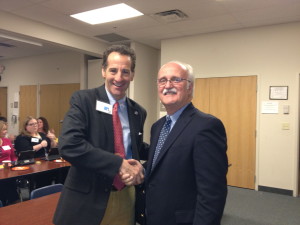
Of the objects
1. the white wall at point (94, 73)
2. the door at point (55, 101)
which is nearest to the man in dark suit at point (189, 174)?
the white wall at point (94, 73)

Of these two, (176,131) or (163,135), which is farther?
(163,135)

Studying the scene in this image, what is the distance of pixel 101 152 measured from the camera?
1.17 m

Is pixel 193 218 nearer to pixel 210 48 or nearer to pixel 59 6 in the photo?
pixel 59 6

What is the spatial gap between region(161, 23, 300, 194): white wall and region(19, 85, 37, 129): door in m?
5.49

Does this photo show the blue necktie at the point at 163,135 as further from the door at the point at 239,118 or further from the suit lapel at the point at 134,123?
the door at the point at 239,118

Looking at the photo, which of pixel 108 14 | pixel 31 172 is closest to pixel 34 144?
pixel 31 172

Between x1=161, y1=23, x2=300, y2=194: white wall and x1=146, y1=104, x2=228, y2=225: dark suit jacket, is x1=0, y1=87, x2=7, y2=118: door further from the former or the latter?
x1=146, y1=104, x2=228, y2=225: dark suit jacket

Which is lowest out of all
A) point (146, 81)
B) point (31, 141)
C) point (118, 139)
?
point (31, 141)

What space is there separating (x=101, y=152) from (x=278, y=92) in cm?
438

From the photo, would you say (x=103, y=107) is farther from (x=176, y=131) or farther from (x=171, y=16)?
(x=171, y=16)

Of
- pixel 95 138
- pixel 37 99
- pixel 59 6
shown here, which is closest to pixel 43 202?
pixel 95 138

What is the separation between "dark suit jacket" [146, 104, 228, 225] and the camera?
1.13m

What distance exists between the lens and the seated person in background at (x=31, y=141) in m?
4.25

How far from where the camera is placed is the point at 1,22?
432 centimetres
